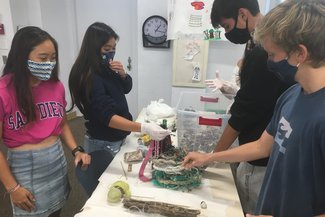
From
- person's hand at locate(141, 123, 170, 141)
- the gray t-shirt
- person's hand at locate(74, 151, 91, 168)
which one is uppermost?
the gray t-shirt

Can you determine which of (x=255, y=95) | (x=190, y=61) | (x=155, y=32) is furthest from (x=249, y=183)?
(x=155, y=32)

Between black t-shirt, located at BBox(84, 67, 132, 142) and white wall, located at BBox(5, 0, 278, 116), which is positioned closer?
black t-shirt, located at BBox(84, 67, 132, 142)

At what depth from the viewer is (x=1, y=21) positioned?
9.58 ft

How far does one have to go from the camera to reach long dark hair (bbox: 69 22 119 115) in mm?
1445

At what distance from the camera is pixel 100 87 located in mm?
1452

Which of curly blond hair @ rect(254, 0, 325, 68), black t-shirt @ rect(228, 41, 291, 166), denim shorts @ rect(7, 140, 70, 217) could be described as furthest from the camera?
denim shorts @ rect(7, 140, 70, 217)

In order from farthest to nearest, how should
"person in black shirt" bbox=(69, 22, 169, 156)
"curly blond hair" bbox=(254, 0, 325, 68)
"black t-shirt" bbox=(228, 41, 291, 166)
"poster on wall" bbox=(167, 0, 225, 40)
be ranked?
"poster on wall" bbox=(167, 0, 225, 40)
"person in black shirt" bbox=(69, 22, 169, 156)
"black t-shirt" bbox=(228, 41, 291, 166)
"curly blond hair" bbox=(254, 0, 325, 68)

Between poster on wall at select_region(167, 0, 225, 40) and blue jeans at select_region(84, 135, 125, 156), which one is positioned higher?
poster on wall at select_region(167, 0, 225, 40)

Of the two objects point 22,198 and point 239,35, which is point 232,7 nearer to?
point 239,35

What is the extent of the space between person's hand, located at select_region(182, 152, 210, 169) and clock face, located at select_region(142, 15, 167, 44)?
198 cm

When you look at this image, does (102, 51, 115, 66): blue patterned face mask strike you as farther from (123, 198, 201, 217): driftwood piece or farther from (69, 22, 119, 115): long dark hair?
(123, 198, 201, 217): driftwood piece

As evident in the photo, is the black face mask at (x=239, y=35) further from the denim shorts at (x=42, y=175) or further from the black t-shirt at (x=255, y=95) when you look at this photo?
the denim shorts at (x=42, y=175)

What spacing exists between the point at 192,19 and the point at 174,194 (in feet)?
6.67

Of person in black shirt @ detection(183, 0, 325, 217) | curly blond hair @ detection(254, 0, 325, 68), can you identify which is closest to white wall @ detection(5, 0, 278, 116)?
person in black shirt @ detection(183, 0, 325, 217)
